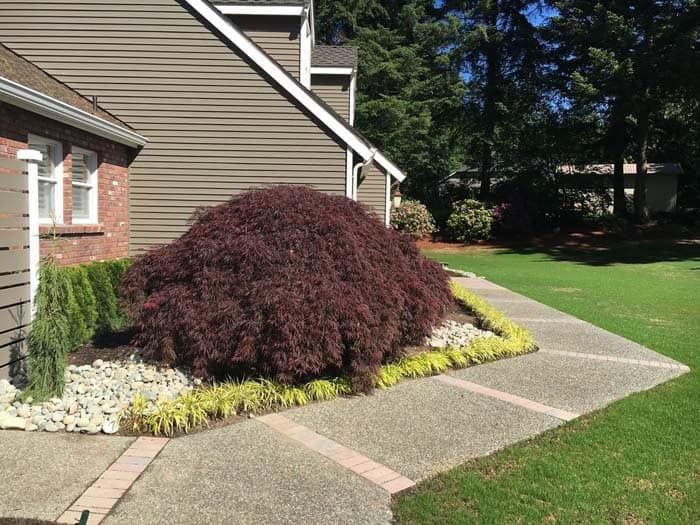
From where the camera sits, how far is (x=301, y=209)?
20.0ft

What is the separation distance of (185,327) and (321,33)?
31.2m

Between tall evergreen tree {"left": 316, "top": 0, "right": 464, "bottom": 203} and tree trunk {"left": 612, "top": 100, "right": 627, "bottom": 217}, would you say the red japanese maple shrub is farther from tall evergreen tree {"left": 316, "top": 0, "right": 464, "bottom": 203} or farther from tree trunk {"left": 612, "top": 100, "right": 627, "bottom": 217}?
tree trunk {"left": 612, "top": 100, "right": 627, "bottom": 217}

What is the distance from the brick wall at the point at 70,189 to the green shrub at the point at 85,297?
1.46ft

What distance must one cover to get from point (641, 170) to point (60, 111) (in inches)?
1125

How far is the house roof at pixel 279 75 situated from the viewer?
32.6ft

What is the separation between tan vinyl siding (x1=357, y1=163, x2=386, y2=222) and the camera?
14.8 meters

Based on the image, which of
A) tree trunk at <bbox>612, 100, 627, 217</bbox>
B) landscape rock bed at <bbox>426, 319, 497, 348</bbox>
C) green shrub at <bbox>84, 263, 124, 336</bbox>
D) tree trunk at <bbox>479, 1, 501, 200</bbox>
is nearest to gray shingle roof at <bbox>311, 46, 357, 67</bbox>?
landscape rock bed at <bbox>426, 319, 497, 348</bbox>

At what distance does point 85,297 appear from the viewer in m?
7.66

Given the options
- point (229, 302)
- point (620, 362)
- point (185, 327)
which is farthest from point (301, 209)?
point (620, 362)

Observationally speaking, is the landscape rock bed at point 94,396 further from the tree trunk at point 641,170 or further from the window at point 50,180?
the tree trunk at point 641,170

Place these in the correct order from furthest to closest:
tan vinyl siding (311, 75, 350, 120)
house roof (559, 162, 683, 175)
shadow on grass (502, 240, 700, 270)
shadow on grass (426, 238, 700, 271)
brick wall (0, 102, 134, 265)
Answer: house roof (559, 162, 683, 175)
shadow on grass (426, 238, 700, 271)
shadow on grass (502, 240, 700, 270)
tan vinyl siding (311, 75, 350, 120)
brick wall (0, 102, 134, 265)

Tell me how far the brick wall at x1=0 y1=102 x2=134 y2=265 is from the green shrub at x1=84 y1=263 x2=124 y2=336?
0.52 metres

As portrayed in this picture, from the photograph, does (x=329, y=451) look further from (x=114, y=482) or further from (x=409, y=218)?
(x=409, y=218)

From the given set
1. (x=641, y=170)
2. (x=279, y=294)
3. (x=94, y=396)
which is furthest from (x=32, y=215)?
(x=641, y=170)
